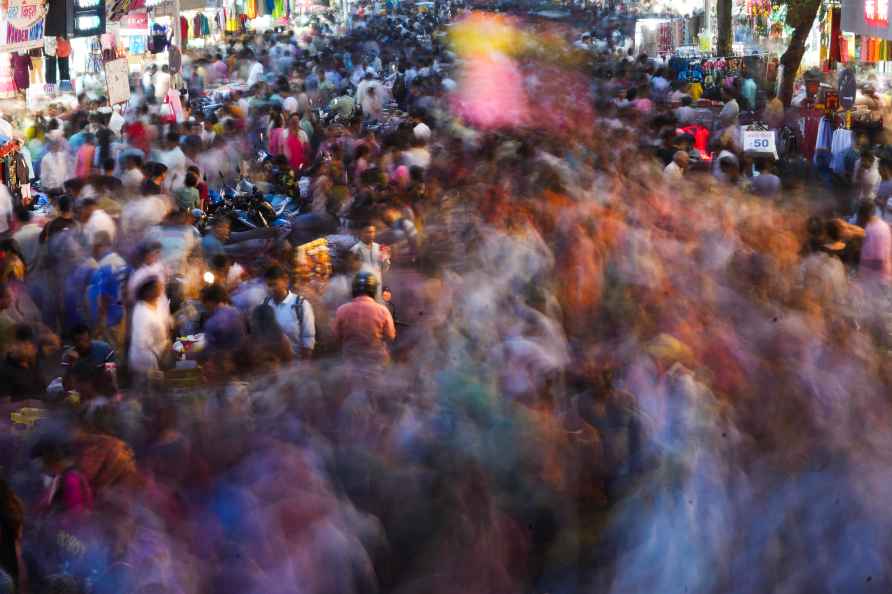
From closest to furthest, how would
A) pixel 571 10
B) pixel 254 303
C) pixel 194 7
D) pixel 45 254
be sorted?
pixel 254 303, pixel 45 254, pixel 194 7, pixel 571 10

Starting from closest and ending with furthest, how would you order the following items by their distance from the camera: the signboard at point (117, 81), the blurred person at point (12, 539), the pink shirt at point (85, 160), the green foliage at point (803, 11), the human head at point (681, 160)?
1. the blurred person at point (12, 539)
2. the human head at point (681, 160)
3. the pink shirt at point (85, 160)
4. the signboard at point (117, 81)
5. the green foliage at point (803, 11)

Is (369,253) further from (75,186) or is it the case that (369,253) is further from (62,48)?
(62,48)

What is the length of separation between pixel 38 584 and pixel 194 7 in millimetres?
24403

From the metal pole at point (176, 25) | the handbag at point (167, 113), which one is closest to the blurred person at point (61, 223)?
the handbag at point (167, 113)

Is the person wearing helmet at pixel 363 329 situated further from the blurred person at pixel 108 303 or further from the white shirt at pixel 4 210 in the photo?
the white shirt at pixel 4 210

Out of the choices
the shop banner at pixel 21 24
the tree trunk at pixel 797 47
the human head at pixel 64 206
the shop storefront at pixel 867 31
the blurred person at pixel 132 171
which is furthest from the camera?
the tree trunk at pixel 797 47


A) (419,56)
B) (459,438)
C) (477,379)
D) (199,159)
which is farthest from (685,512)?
(419,56)

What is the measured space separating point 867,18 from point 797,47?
512 cm

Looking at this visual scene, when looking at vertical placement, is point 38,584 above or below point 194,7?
below

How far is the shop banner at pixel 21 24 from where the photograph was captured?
16.7 meters

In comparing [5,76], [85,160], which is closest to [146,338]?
[85,160]

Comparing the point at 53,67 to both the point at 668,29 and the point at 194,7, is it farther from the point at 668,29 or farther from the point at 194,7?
the point at 668,29

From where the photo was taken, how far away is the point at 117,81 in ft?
59.0

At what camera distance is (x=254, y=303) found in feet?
29.0
